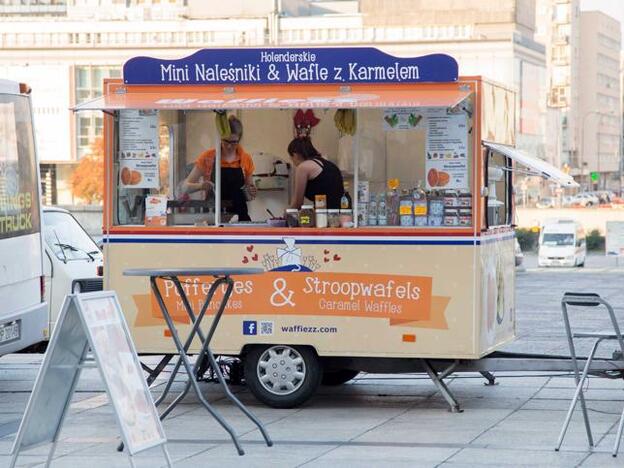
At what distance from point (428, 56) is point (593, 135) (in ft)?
570

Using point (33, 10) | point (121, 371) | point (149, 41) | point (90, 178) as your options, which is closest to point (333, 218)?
point (121, 371)

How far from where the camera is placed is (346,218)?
38.1ft

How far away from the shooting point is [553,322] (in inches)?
901

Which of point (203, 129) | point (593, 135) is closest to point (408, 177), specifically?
point (203, 129)

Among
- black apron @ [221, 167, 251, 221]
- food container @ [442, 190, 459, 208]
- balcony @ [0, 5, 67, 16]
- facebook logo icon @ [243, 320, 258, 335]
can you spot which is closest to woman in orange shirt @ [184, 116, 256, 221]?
black apron @ [221, 167, 251, 221]

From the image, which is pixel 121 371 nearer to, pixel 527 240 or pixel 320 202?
pixel 320 202

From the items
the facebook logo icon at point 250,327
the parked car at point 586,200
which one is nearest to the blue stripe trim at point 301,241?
the facebook logo icon at point 250,327

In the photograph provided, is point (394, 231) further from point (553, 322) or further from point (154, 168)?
point (553, 322)

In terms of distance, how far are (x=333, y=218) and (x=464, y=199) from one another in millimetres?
1123

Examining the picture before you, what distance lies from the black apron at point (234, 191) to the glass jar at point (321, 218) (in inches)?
32.7

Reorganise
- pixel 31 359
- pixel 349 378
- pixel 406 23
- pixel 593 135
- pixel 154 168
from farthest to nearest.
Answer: pixel 593 135, pixel 406 23, pixel 31 359, pixel 349 378, pixel 154 168

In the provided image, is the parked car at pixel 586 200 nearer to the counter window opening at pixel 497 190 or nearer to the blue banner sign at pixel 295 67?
the counter window opening at pixel 497 190

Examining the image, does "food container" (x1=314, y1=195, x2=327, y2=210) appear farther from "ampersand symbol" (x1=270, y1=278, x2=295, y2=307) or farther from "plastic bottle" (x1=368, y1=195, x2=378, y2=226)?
"ampersand symbol" (x1=270, y1=278, x2=295, y2=307)

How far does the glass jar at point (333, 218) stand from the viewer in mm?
11594
